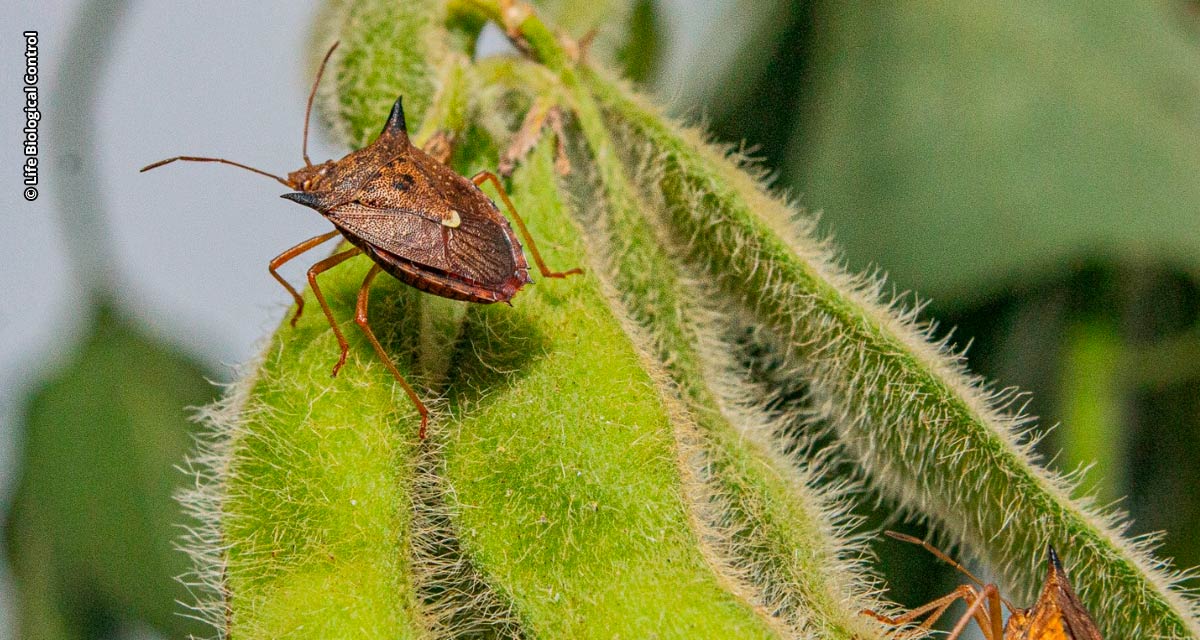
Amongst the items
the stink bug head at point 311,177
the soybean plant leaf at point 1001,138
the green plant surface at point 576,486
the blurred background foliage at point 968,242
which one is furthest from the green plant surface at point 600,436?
the soybean plant leaf at point 1001,138

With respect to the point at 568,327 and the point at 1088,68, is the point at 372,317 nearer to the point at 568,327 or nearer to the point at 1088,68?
the point at 568,327

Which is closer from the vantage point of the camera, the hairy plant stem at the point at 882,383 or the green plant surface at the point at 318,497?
the green plant surface at the point at 318,497

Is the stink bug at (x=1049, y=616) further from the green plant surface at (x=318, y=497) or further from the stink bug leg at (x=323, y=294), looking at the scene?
the stink bug leg at (x=323, y=294)

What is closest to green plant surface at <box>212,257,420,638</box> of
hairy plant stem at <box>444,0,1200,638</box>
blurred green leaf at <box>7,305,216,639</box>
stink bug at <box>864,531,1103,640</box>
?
hairy plant stem at <box>444,0,1200,638</box>

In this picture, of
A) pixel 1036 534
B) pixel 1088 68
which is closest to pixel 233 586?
pixel 1036 534

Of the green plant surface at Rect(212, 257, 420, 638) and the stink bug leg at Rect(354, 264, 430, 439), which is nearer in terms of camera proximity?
the green plant surface at Rect(212, 257, 420, 638)

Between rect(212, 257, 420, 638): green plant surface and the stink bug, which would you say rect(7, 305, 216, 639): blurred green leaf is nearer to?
rect(212, 257, 420, 638): green plant surface
